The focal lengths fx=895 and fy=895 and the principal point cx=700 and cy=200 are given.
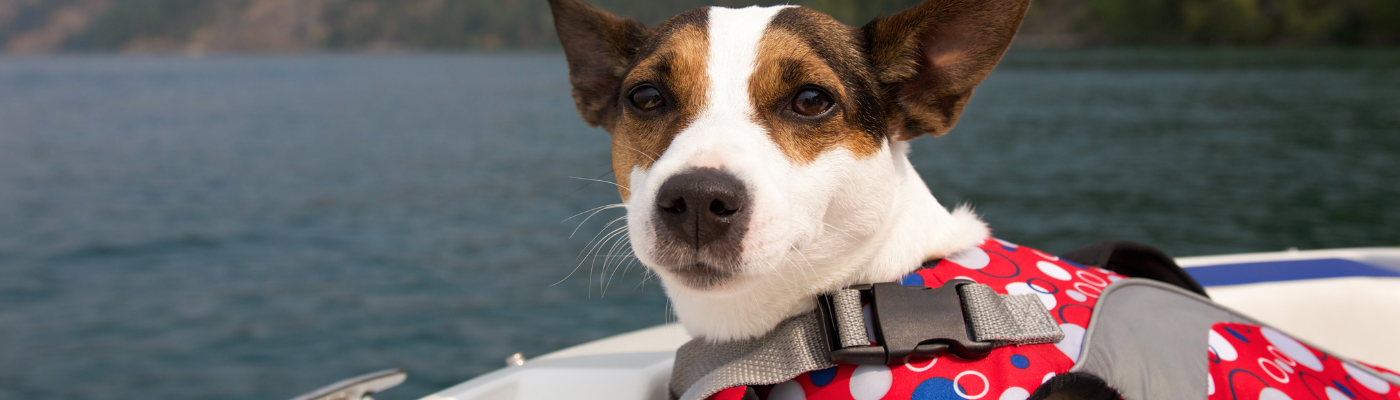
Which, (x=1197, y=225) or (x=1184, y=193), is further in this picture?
(x=1184, y=193)

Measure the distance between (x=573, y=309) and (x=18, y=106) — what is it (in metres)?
57.3

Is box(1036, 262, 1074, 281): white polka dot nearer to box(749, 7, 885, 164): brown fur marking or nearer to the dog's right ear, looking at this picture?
box(749, 7, 885, 164): brown fur marking

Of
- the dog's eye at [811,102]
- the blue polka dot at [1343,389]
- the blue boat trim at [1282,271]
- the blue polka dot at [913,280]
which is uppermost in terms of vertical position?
the dog's eye at [811,102]

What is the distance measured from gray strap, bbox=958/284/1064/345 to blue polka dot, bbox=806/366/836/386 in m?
0.37

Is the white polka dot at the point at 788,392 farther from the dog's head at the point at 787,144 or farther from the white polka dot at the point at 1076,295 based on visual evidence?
the white polka dot at the point at 1076,295

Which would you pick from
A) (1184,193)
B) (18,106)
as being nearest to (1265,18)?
(1184,193)

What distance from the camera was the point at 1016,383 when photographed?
2.24 m

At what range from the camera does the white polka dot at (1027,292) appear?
8.05 ft

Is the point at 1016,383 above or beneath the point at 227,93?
beneath

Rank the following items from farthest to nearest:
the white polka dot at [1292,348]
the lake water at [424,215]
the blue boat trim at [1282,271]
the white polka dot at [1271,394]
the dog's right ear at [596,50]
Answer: the lake water at [424,215] → the blue boat trim at [1282,271] → the dog's right ear at [596,50] → the white polka dot at [1292,348] → the white polka dot at [1271,394]

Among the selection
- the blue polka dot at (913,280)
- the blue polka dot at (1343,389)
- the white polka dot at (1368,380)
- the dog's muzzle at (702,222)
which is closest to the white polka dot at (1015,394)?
the blue polka dot at (913,280)

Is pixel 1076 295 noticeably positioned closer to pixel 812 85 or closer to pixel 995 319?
pixel 995 319

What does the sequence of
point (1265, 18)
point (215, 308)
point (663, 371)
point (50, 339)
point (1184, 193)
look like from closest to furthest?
point (663, 371)
point (50, 339)
point (215, 308)
point (1184, 193)
point (1265, 18)

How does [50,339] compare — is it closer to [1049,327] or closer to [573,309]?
[573,309]
